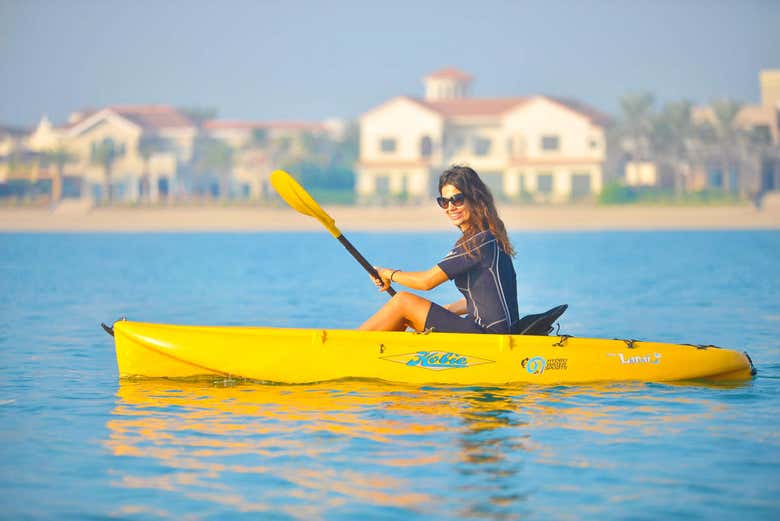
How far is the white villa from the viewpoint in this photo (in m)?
74.8

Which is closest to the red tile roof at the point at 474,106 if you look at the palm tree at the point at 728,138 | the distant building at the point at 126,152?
the palm tree at the point at 728,138

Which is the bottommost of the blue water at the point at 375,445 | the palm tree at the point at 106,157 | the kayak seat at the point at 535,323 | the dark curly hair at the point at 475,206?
the blue water at the point at 375,445

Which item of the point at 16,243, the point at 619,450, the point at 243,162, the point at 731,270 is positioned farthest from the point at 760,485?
the point at 243,162

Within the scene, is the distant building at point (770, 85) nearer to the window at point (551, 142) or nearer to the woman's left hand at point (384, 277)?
the window at point (551, 142)

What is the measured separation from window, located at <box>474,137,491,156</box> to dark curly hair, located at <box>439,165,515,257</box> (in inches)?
2720

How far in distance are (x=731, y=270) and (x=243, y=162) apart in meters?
59.9

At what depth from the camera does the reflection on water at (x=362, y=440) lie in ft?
23.4

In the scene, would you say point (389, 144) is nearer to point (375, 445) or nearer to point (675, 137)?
A: point (675, 137)

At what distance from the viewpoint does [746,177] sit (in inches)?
2968

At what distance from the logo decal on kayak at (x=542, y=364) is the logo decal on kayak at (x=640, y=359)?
0.41m

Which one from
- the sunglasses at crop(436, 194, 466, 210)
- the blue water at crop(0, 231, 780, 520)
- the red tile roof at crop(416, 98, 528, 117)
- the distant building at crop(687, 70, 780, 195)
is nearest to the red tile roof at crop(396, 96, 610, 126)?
the red tile roof at crop(416, 98, 528, 117)

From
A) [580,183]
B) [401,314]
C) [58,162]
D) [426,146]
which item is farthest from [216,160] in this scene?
[401,314]

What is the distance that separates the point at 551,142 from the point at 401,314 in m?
67.1

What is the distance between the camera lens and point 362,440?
8602mm
